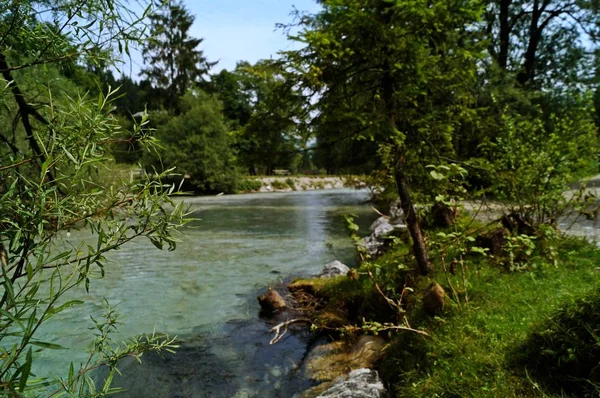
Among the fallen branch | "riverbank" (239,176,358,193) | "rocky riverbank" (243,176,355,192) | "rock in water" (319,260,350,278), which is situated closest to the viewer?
the fallen branch

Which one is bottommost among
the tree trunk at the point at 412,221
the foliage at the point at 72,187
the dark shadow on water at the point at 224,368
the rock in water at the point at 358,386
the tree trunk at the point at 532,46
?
the dark shadow on water at the point at 224,368

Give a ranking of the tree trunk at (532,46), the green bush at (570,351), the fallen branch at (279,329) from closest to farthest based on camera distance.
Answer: the green bush at (570,351) < the fallen branch at (279,329) < the tree trunk at (532,46)

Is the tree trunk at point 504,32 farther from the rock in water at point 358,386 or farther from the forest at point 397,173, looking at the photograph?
the rock in water at point 358,386

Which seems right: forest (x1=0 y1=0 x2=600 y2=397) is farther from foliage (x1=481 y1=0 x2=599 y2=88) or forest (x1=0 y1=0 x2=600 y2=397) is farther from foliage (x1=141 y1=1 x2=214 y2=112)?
foliage (x1=141 y1=1 x2=214 y2=112)

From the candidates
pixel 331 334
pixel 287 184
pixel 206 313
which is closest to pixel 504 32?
pixel 331 334

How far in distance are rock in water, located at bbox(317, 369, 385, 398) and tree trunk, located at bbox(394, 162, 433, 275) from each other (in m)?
1.92

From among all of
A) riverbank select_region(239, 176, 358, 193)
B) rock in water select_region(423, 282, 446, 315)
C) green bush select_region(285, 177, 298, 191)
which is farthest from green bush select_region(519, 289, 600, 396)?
green bush select_region(285, 177, 298, 191)

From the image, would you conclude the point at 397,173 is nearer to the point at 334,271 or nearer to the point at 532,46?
the point at 334,271

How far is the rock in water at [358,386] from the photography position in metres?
3.51

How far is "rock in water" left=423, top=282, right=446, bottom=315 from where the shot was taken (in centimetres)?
412

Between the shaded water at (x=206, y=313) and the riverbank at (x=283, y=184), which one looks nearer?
the shaded water at (x=206, y=313)

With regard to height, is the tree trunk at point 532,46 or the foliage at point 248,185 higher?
the tree trunk at point 532,46

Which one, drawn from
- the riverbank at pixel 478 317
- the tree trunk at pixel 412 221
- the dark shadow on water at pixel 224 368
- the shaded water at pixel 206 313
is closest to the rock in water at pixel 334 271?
the shaded water at pixel 206 313

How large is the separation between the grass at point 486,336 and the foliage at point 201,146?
31.0 m
